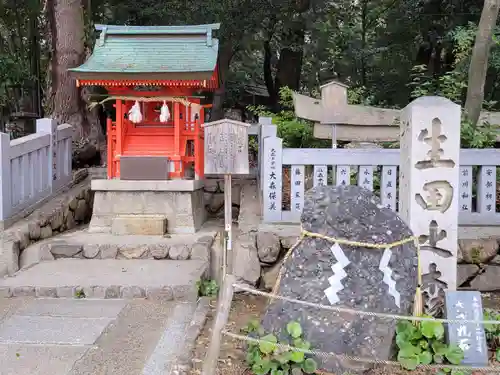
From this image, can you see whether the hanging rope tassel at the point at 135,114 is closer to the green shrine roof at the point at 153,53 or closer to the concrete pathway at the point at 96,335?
the green shrine roof at the point at 153,53

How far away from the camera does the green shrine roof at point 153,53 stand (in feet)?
26.5

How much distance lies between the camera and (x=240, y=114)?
19.6 m

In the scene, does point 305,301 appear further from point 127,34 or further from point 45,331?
point 127,34

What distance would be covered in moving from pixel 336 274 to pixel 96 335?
226 centimetres

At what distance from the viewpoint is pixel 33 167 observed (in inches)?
321

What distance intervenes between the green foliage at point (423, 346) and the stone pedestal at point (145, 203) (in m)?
5.22

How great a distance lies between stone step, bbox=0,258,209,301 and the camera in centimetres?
573

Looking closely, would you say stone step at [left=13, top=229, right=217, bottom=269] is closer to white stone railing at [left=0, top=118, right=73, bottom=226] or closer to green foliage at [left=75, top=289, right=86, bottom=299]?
white stone railing at [left=0, top=118, right=73, bottom=226]

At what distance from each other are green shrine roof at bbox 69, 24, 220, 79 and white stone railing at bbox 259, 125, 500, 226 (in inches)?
94.1

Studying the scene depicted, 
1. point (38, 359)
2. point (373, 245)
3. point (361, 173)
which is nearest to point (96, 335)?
point (38, 359)

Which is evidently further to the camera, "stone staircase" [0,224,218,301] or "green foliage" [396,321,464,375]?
"stone staircase" [0,224,218,301]

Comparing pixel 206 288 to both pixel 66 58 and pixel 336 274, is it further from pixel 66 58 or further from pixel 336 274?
pixel 66 58

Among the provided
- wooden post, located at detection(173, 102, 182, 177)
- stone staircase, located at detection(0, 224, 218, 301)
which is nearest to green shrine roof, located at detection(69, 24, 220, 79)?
wooden post, located at detection(173, 102, 182, 177)

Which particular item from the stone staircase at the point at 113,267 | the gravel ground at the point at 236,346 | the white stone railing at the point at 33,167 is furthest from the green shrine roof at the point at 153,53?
the gravel ground at the point at 236,346
